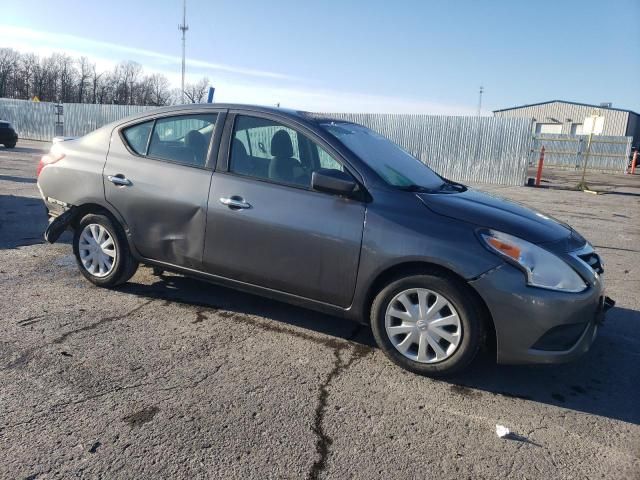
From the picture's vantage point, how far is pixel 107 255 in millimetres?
4520

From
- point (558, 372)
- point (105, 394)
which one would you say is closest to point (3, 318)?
point (105, 394)

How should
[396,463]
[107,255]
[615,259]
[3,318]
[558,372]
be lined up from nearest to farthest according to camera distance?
[396,463] < [558,372] < [3,318] < [107,255] < [615,259]

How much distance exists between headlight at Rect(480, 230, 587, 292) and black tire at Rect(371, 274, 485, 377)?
33 centimetres

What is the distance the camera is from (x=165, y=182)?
4.13 meters

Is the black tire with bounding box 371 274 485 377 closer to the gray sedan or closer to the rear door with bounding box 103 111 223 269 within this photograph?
the gray sedan

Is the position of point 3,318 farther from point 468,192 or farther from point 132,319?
point 468,192

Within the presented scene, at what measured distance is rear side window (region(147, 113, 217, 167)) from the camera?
4113mm

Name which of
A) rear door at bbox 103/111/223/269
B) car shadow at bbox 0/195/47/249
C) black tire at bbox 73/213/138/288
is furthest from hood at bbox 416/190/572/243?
car shadow at bbox 0/195/47/249

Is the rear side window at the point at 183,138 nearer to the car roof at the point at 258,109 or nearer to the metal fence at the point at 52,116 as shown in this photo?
the car roof at the point at 258,109

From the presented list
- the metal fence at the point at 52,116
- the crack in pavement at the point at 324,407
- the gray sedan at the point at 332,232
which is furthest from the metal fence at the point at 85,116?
the crack in pavement at the point at 324,407

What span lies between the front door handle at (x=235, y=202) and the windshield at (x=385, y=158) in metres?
0.83

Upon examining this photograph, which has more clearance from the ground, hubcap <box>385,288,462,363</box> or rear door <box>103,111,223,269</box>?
rear door <box>103,111,223,269</box>

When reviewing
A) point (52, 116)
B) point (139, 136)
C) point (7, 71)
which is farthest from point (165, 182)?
point (7, 71)

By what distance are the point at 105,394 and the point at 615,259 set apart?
6.70 meters
